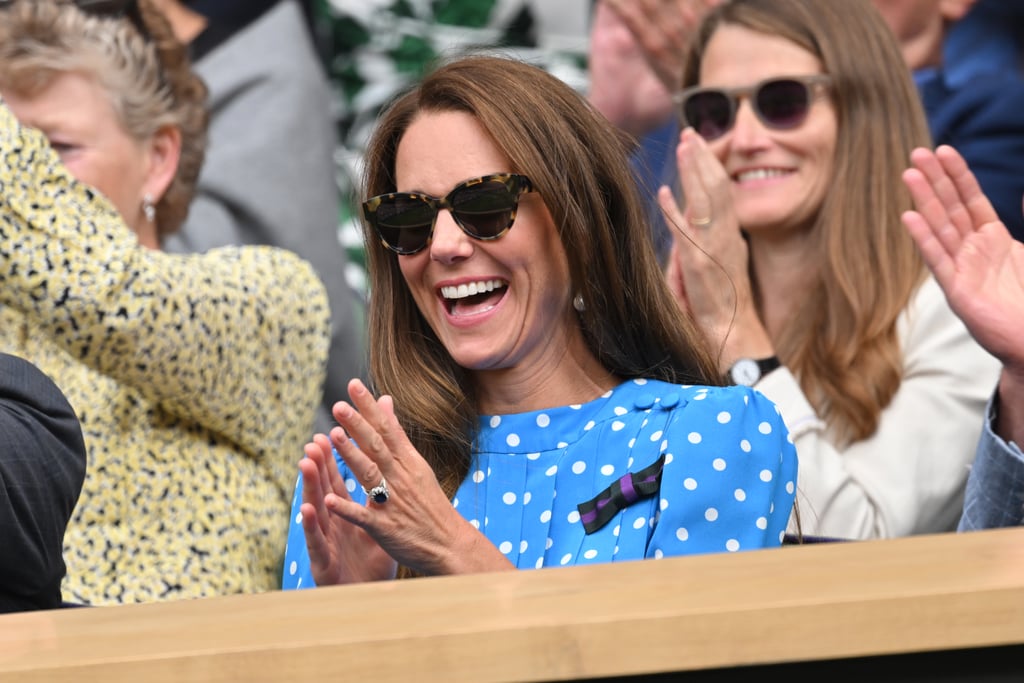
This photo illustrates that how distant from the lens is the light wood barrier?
47.5 inches

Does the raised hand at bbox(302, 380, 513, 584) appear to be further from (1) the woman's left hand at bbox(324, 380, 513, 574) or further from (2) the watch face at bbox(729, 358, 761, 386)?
(2) the watch face at bbox(729, 358, 761, 386)

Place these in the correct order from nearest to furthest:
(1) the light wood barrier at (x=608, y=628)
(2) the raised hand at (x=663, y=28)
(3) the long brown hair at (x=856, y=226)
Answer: (1) the light wood barrier at (x=608, y=628) → (3) the long brown hair at (x=856, y=226) → (2) the raised hand at (x=663, y=28)

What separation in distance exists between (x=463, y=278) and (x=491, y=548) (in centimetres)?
40

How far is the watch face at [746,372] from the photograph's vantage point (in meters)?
2.87

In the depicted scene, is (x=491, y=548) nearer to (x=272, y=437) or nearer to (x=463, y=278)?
(x=463, y=278)

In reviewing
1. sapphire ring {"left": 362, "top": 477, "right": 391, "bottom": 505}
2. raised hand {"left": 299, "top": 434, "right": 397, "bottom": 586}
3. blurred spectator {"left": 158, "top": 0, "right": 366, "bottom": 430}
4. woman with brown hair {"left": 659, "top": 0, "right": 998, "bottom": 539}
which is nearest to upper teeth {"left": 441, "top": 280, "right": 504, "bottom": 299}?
raised hand {"left": 299, "top": 434, "right": 397, "bottom": 586}

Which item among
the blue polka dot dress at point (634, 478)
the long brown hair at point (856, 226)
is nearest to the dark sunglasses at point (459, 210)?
the blue polka dot dress at point (634, 478)

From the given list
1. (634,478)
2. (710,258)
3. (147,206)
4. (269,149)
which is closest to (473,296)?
(634,478)

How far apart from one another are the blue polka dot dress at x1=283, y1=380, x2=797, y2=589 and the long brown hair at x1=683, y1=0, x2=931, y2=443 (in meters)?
0.79

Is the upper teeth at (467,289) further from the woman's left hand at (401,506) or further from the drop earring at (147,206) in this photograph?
the drop earring at (147,206)

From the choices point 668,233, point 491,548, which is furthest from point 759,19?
point 491,548

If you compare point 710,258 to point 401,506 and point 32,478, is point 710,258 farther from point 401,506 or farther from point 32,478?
point 32,478

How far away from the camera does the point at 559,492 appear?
6.97 feet

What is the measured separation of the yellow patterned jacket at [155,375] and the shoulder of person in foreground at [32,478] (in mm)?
551
